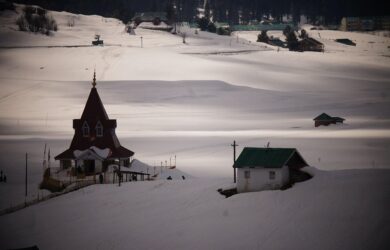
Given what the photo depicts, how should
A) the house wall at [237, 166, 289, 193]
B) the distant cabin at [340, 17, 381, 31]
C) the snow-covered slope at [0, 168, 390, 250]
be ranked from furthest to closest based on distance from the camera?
the distant cabin at [340, 17, 381, 31] < the house wall at [237, 166, 289, 193] < the snow-covered slope at [0, 168, 390, 250]

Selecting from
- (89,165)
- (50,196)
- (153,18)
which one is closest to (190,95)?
(89,165)

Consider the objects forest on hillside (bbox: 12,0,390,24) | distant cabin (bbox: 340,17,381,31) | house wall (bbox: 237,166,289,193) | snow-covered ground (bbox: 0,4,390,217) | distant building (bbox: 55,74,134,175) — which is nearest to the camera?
house wall (bbox: 237,166,289,193)

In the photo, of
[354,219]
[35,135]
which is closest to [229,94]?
[35,135]

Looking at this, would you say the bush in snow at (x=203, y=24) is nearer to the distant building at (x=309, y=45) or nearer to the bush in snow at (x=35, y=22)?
the distant building at (x=309, y=45)

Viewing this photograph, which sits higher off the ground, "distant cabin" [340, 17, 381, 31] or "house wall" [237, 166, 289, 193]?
"distant cabin" [340, 17, 381, 31]

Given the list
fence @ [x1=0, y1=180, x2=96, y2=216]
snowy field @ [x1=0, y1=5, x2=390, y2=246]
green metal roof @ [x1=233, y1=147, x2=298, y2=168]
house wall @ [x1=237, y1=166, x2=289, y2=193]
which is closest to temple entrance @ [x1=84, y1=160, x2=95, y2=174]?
snowy field @ [x1=0, y1=5, x2=390, y2=246]

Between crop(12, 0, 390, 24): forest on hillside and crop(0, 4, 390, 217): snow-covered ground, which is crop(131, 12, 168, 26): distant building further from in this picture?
crop(12, 0, 390, 24): forest on hillside

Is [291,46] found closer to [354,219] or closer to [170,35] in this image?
[170,35]
